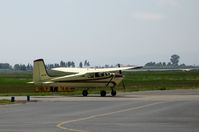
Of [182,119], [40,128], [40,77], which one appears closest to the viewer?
[40,128]

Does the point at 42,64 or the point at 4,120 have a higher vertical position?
the point at 42,64

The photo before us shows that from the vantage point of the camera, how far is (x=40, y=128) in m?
20.9

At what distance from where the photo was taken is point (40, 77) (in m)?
51.8

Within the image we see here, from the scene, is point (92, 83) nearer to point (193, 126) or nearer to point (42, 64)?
point (42, 64)

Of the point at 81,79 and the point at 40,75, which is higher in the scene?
the point at 40,75

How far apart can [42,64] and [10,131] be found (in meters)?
32.8

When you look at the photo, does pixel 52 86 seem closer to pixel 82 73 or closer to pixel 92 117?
pixel 82 73

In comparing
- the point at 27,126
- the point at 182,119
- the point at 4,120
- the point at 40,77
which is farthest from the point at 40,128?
the point at 40,77

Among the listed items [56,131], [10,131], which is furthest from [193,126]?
[10,131]

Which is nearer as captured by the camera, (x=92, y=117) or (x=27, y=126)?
(x=27, y=126)

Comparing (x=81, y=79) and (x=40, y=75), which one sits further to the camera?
(x=81, y=79)

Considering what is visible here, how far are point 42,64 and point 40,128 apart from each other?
31799 millimetres

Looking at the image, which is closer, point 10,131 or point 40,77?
point 10,131

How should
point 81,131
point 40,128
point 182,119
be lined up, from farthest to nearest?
point 182,119 < point 40,128 < point 81,131
